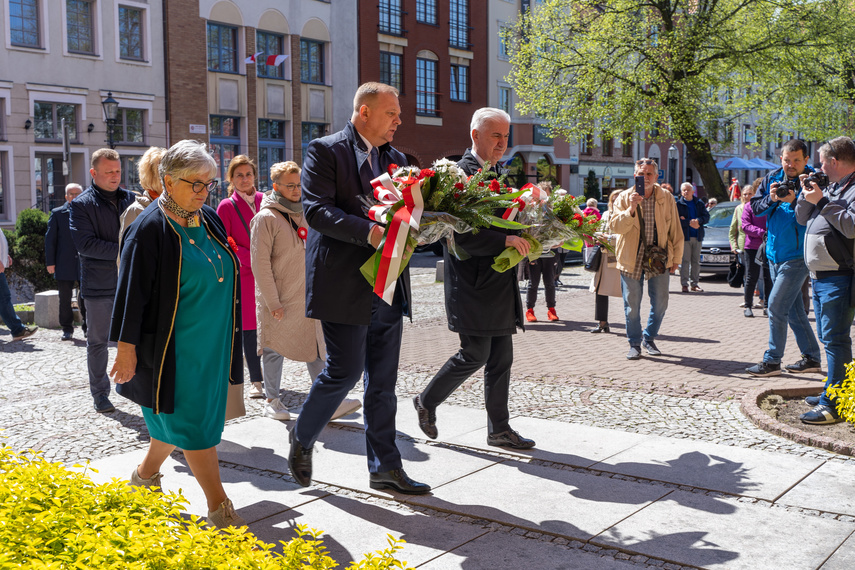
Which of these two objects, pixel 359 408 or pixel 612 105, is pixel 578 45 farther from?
pixel 359 408

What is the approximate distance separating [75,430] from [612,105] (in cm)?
2659

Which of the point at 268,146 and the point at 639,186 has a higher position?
the point at 268,146

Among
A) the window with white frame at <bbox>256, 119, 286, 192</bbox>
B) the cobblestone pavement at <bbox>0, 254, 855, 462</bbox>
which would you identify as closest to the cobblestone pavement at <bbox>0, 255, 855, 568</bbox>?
the cobblestone pavement at <bbox>0, 254, 855, 462</bbox>

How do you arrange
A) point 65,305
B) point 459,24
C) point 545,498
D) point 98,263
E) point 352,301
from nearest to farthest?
point 352,301, point 545,498, point 98,263, point 65,305, point 459,24

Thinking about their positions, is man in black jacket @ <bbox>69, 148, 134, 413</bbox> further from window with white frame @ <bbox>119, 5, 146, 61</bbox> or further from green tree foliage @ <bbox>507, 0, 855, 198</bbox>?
green tree foliage @ <bbox>507, 0, 855, 198</bbox>

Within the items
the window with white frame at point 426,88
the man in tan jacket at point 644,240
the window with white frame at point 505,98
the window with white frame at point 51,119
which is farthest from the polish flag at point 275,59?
the man in tan jacket at point 644,240

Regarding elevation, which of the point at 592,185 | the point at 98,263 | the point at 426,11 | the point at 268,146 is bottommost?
the point at 98,263

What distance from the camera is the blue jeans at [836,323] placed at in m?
6.42

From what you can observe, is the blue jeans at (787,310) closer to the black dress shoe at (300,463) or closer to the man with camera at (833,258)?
the man with camera at (833,258)

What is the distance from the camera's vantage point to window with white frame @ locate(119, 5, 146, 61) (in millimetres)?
28516

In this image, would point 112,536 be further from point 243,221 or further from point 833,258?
point 833,258

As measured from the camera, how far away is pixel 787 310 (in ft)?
26.9


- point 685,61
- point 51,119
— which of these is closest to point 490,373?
point 51,119

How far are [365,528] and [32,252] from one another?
12.8m
